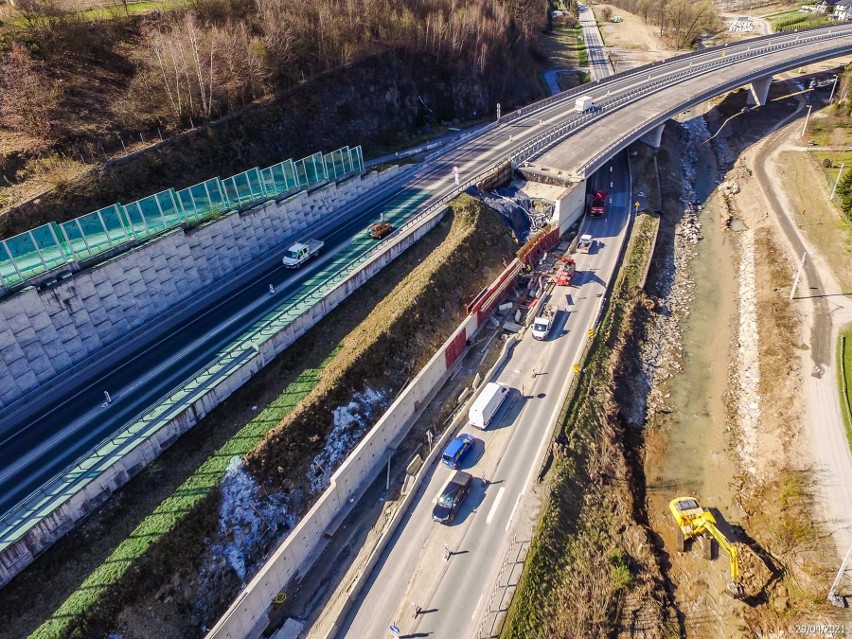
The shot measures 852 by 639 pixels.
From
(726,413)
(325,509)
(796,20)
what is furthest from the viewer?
(796,20)

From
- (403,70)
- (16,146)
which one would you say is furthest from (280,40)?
(16,146)

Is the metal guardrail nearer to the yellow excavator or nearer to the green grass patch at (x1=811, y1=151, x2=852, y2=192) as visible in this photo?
the green grass patch at (x1=811, y1=151, x2=852, y2=192)

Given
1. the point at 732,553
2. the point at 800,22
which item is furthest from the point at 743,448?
the point at 800,22

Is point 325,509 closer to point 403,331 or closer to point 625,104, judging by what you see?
point 403,331

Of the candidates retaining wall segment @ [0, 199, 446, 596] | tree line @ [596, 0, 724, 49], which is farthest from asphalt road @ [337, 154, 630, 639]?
tree line @ [596, 0, 724, 49]

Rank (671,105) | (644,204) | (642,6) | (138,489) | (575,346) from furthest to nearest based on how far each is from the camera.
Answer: (642,6), (671,105), (644,204), (575,346), (138,489)

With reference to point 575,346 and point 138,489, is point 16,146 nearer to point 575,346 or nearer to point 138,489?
point 138,489
